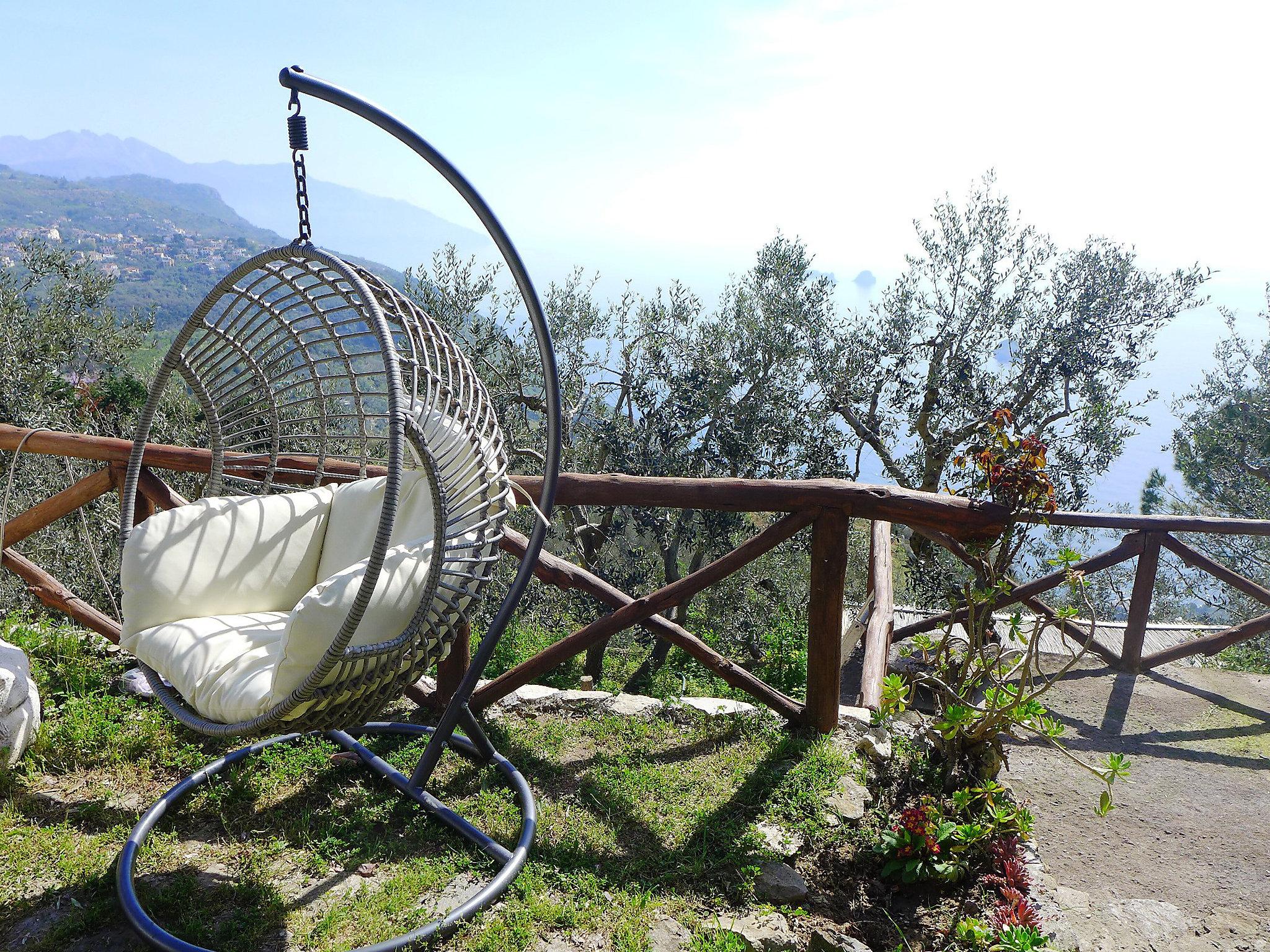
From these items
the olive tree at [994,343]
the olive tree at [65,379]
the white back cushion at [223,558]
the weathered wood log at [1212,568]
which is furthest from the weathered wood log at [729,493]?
the olive tree at [994,343]

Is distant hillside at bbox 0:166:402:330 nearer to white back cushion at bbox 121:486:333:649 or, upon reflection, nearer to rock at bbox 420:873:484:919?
white back cushion at bbox 121:486:333:649

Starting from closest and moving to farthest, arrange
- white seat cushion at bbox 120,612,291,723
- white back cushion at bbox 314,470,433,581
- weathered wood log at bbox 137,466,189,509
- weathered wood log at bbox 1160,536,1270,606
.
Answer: white seat cushion at bbox 120,612,291,723
white back cushion at bbox 314,470,433,581
weathered wood log at bbox 137,466,189,509
weathered wood log at bbox 1160,536,1270,606

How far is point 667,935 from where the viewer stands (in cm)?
187

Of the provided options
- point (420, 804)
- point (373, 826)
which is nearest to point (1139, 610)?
point (420, 804)

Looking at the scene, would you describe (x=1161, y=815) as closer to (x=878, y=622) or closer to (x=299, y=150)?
(x=878, y=622)

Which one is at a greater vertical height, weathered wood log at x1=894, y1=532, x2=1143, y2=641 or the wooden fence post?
weathered wood log at x1=894, y1=532, x2=1143, y2=641

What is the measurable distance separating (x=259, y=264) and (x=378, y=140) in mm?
466

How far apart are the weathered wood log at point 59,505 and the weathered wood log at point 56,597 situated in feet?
0.31

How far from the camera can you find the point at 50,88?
106500mm

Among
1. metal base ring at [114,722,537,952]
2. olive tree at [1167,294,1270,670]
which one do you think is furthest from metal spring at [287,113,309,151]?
olive tree at [1167,294,1270,670]

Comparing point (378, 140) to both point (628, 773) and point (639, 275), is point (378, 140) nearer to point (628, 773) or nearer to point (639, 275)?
point (628, 773)

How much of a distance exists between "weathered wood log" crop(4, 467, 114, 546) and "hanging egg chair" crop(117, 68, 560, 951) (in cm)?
71

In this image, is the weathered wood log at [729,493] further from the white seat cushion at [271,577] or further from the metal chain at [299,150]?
the metal chain at [299,150]

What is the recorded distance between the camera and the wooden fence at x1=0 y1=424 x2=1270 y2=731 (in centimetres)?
255
